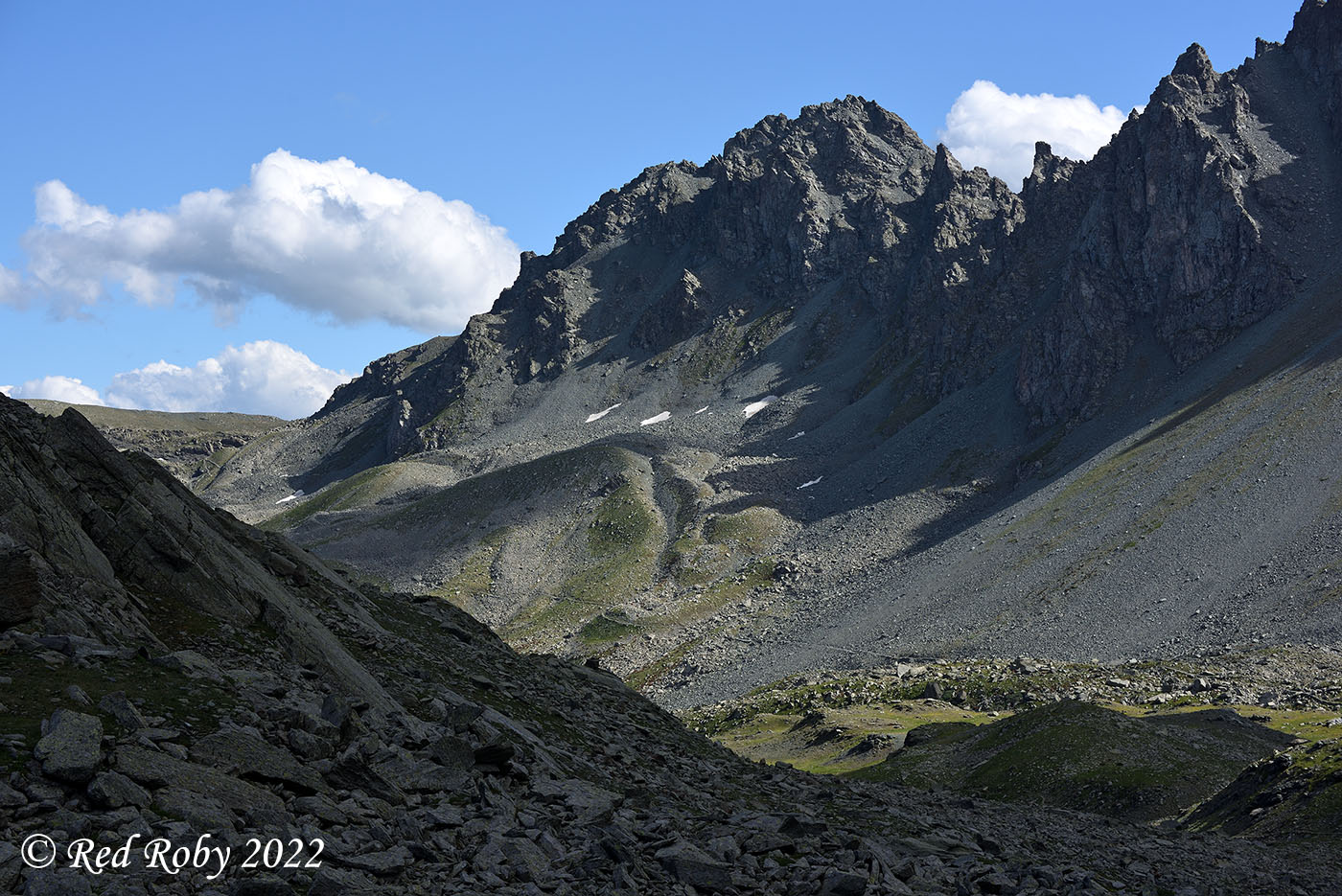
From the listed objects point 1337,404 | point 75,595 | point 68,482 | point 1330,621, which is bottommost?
point 1330,621

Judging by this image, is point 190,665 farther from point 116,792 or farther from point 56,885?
point 56,885

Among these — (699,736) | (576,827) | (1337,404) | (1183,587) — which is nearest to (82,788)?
(576,827)

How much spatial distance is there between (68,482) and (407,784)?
16.4m

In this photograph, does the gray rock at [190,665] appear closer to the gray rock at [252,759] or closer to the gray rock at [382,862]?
the gray rock at [252,759]

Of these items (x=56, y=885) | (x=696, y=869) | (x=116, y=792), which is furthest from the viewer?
(x=696, y=869)

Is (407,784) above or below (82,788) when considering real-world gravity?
below

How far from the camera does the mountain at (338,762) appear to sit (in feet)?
51.6

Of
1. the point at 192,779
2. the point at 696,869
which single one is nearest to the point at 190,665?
the point at 192,779

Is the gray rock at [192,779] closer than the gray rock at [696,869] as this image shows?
Yes

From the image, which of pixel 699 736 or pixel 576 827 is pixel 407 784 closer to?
pixel 576 827

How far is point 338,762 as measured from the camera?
1898 cm

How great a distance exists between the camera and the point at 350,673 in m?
27.7

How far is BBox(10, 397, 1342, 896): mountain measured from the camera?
15742mm

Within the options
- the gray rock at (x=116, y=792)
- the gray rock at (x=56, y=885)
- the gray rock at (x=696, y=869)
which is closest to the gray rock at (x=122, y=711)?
the gray rock at (x=116, y=792)
